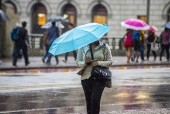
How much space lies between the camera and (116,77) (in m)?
13.5

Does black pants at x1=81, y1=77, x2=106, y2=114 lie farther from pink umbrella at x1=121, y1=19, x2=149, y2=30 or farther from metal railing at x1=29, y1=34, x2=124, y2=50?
metal railing at x1=29, y1=34, x2=124, y2=50

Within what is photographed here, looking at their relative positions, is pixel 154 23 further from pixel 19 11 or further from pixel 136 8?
pixel 19 11

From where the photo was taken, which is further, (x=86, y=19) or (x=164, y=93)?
(x=86, y=19)

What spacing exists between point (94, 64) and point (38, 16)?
92.0ft

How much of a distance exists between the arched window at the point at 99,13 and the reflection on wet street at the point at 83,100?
2184 cm

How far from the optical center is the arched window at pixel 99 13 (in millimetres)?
33000

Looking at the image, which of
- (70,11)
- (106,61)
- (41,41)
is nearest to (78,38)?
(106,61)

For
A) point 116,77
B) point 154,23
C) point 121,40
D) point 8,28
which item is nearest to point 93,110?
point 116,77

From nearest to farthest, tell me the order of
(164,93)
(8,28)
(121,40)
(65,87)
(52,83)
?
1. (164,93)
2. (65,87)
3. (52,83)
4. (8,28)
5. (121,40)

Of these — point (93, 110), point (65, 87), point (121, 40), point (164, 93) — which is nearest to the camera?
point (93, 110)

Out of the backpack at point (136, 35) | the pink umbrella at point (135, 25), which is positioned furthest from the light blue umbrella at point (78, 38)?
the backpack at point (136, 35)

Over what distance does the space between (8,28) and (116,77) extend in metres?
10.6

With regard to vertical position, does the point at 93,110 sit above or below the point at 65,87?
above

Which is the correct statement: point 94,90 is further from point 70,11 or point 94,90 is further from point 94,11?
point 70,11
